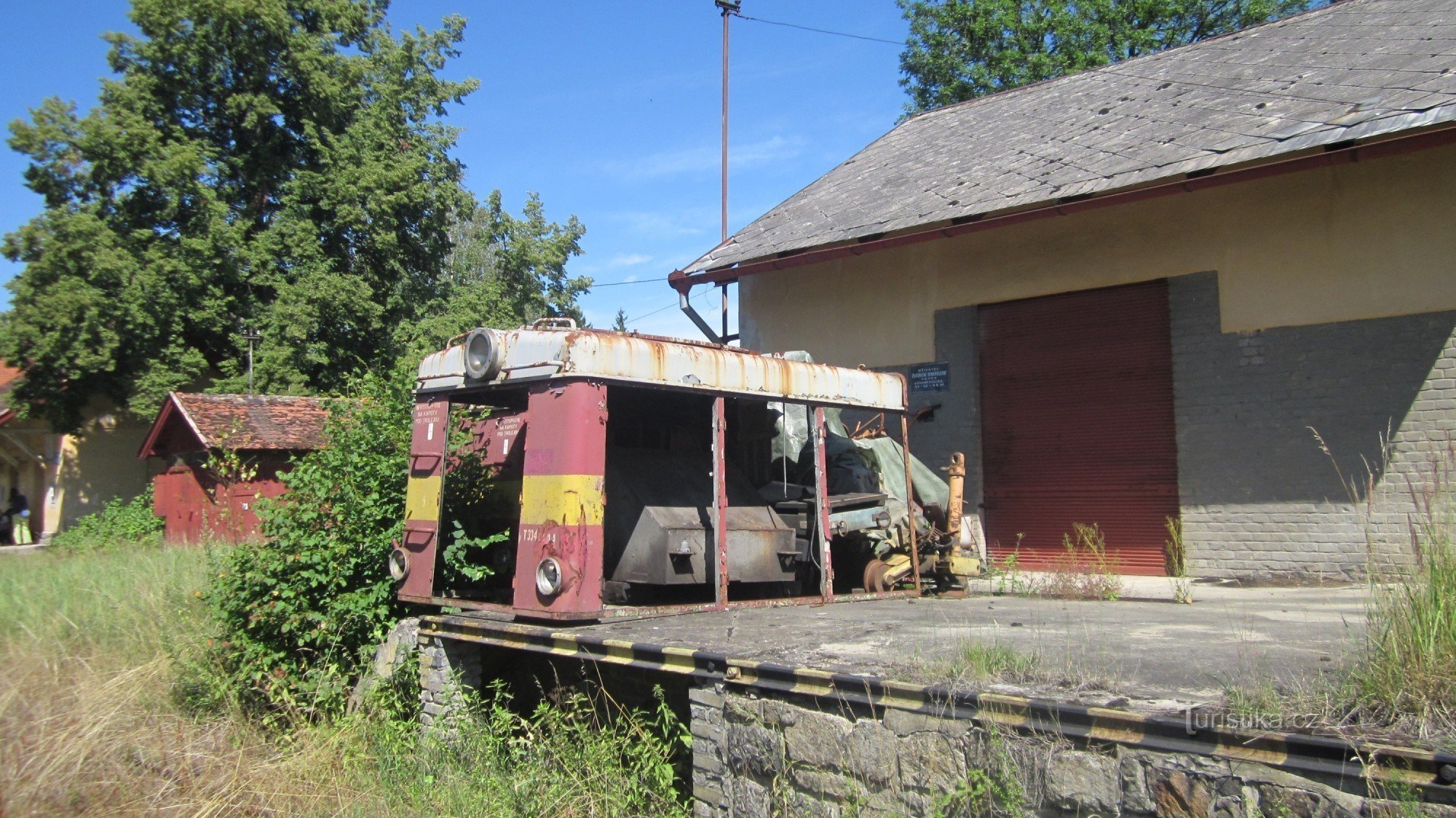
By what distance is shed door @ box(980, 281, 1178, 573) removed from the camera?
10.3 meters

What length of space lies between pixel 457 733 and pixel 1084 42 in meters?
19.1

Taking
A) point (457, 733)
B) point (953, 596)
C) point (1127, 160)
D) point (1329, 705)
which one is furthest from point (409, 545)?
point (1127, 160)

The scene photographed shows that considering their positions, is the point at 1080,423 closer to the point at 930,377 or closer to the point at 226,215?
the point at 930,377

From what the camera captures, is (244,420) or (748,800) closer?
(748,800)

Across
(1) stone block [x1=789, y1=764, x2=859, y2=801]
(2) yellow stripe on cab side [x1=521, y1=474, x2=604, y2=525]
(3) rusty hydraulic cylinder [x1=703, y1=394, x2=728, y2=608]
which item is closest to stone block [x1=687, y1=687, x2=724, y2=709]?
(1) stone block [x1=789, y1=764, x2=859, y2=801]

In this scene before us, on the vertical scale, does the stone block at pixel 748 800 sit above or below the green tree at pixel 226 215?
below

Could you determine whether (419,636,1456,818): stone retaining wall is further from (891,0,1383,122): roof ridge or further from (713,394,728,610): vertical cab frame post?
(891,0,1383,122): roof ridge

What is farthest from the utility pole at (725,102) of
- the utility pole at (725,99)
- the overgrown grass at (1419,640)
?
the overgrown grass at (1419,640)

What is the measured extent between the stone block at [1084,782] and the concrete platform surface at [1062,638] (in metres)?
0.31

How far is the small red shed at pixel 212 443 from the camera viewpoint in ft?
55.9

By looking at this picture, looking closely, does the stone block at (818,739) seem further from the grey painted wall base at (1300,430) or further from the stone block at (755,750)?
the grey painted wall base at (1300,430)

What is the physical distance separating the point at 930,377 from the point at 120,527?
16156mm

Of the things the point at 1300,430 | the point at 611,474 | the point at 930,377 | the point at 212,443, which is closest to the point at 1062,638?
the point at 611,474

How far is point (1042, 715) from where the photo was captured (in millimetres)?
3518
